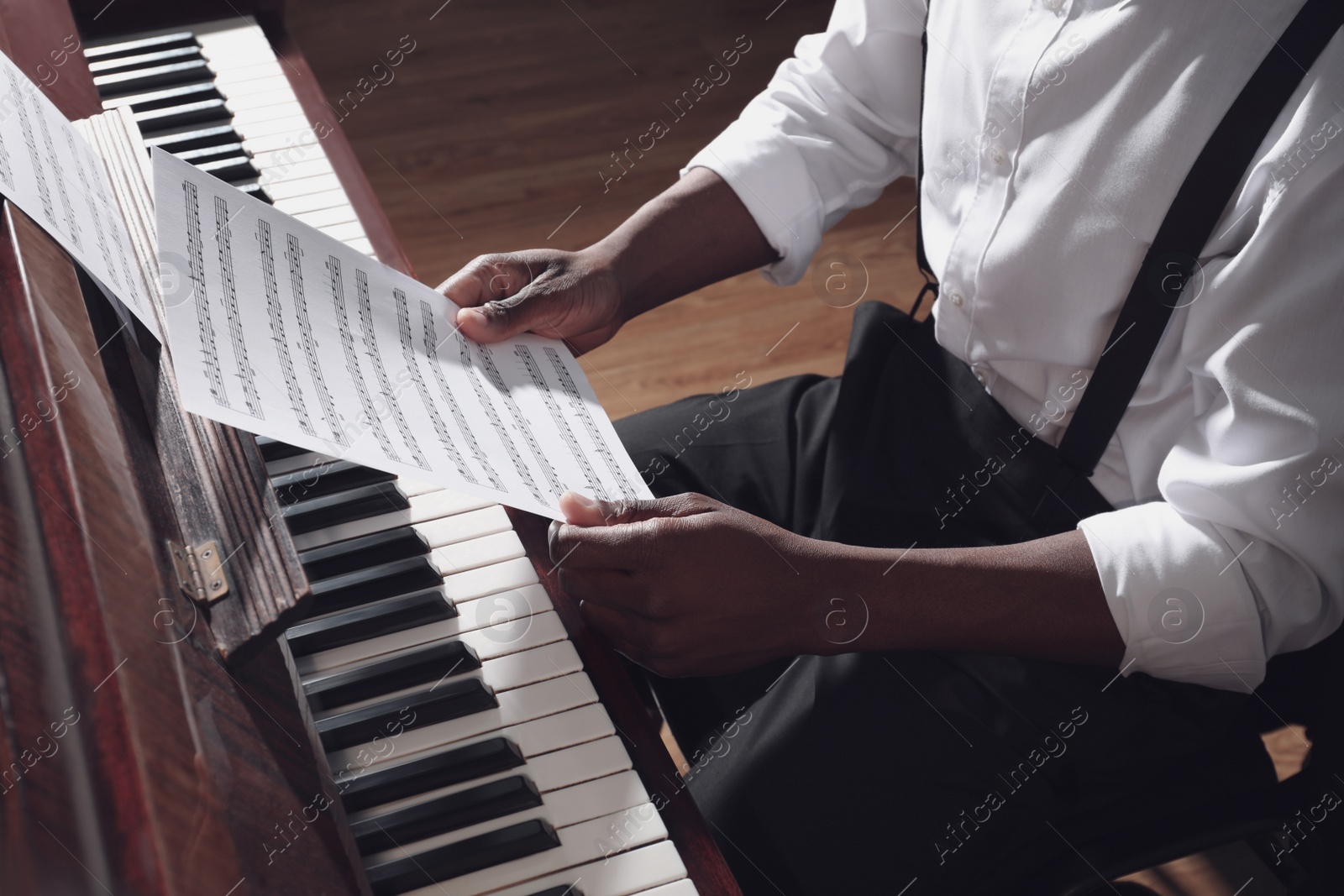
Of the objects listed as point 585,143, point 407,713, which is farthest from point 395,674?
point 585,143

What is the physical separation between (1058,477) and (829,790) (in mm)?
373

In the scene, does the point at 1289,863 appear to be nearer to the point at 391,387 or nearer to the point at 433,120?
the point at 391,387

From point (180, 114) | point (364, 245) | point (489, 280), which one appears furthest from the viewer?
point (180, 114)

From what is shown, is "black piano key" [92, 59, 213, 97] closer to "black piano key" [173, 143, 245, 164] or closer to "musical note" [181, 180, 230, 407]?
"black piano key" [173, 143, 245, 164]

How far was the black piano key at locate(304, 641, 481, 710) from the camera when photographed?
72 cm

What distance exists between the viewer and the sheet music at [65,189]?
2.26 feet

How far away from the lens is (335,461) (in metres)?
0.87

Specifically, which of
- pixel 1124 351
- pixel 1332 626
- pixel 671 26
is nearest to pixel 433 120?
pixel 671 26

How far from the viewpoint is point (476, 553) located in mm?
836

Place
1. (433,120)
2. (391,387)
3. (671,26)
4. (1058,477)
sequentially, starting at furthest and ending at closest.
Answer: (671,26) → (433,120) → (1058,477) → (391,387)

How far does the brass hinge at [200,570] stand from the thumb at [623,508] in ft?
0.75

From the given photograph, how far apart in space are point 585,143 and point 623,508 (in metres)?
2.21

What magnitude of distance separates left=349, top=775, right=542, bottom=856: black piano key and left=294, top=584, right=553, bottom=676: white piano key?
0.41 feet

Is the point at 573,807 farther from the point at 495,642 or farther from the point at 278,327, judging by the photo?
the point at 278,327
